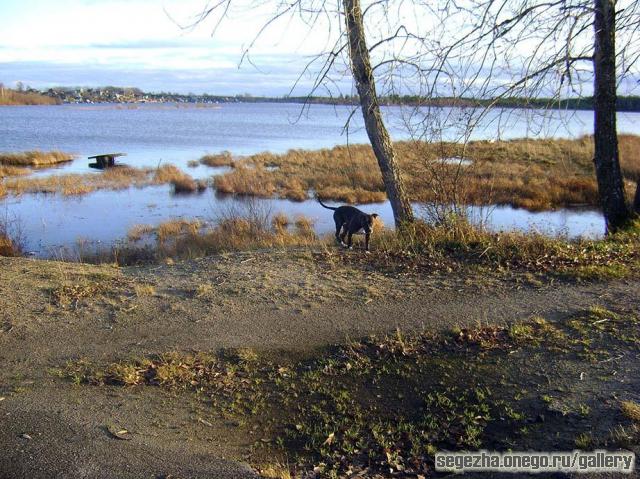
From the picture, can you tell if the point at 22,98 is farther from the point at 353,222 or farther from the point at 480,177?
the point at 353,222

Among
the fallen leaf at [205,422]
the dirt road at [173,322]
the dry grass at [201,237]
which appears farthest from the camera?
the dry grass at [201,237]

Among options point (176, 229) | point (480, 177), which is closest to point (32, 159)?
point (176, 229)

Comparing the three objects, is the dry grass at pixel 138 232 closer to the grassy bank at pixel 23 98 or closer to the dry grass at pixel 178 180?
the dry grass at pixel 178 180

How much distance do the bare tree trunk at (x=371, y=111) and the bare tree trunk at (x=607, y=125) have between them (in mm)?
3585

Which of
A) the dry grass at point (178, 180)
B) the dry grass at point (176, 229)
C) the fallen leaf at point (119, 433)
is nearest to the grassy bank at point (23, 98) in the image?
the dry grass at point (178, 180)

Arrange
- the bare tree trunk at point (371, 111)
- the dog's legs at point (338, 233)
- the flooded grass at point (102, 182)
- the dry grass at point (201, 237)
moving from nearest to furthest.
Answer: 1. the bare tree trunk at point (371, 111)
2. the dog's legs at point (338, 233)
3. the dry grass at point (201, 237)
4. the flooded grass at point (102, 182)

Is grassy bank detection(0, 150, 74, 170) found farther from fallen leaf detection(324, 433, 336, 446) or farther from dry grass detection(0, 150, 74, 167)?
fallen leaf detection(324, 433, 336, 446)

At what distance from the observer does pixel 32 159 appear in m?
37.0

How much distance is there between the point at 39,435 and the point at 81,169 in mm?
33582

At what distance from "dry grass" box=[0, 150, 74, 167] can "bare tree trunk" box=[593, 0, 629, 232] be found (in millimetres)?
33894

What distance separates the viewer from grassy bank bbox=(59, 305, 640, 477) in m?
4.37

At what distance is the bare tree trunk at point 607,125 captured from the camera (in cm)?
995

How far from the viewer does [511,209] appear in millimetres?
23562

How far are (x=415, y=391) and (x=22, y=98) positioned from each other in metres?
176
